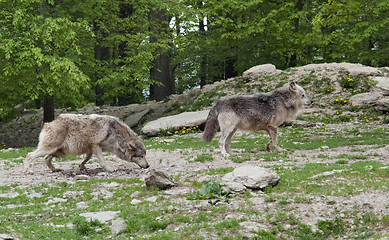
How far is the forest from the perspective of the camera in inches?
786

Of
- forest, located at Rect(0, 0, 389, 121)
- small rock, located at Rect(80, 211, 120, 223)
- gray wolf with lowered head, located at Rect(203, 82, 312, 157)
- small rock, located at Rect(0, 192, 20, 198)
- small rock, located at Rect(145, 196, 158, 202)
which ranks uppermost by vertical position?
forest, located at Rect(0, 0, 389, 121)

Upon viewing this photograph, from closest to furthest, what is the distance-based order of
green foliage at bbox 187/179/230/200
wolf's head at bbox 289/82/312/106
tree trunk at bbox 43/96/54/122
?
green foliage at bbox 187/179/230/200, wolf's head at bbox 289/82/312/106, tree trunk at bbox 43/96/54/122

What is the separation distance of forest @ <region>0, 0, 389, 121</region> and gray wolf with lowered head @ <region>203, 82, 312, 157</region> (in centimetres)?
364

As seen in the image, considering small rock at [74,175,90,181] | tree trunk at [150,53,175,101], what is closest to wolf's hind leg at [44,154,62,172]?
small rock at [74,175,90,181]

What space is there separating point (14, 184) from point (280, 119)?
7954 mm

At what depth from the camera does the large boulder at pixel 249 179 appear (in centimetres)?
942

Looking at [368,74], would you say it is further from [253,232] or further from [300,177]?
[253,232]

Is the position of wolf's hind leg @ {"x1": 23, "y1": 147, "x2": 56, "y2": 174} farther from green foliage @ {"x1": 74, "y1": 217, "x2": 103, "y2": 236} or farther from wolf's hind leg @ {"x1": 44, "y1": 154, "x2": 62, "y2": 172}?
green foliage @ {"x1": 74, "y1": 217, "x2": 103, "y2": 236}

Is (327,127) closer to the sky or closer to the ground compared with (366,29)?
closer to the ground

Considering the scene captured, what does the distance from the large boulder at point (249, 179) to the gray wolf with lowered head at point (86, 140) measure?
3930 mm

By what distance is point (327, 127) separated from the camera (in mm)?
19859

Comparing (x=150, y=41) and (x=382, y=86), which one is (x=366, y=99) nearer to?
(x=382, y=86)

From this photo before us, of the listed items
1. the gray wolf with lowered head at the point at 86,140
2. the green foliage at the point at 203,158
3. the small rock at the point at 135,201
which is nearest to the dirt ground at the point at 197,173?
the green foliage at the point at 203,158

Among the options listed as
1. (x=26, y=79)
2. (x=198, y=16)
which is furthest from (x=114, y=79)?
(x=198, y=16)
